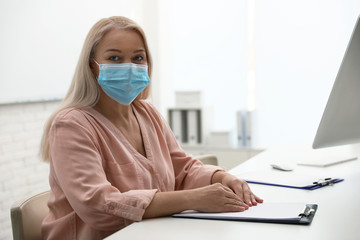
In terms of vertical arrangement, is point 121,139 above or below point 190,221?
above

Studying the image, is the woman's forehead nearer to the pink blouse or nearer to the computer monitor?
the pink blouse

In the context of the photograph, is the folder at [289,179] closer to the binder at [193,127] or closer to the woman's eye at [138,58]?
the woman's eye at [138,58]

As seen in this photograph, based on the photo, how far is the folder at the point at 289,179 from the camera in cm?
147

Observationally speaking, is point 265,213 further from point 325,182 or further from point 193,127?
point 193,127

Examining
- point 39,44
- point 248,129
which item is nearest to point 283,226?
point 39,44

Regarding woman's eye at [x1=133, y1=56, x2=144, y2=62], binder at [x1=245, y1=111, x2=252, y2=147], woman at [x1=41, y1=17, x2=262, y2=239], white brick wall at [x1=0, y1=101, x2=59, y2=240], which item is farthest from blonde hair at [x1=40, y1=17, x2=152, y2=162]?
binder at [x1=245, y1=111, x2=252, y2=147]

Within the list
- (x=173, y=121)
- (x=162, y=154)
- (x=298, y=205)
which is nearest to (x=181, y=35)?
(x=173, y=121)

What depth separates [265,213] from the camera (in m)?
1.15

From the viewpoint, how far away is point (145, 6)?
4.28 metres

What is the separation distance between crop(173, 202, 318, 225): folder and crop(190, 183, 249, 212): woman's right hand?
0.02m

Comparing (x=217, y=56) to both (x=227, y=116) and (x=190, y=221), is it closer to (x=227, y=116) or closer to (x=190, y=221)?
(x=227, y=116)

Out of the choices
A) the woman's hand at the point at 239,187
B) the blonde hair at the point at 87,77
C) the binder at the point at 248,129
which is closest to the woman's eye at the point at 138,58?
the blonde hair at the point at 87,77

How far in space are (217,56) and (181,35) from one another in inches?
17.3

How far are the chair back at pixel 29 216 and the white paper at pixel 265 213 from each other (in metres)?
0.48
